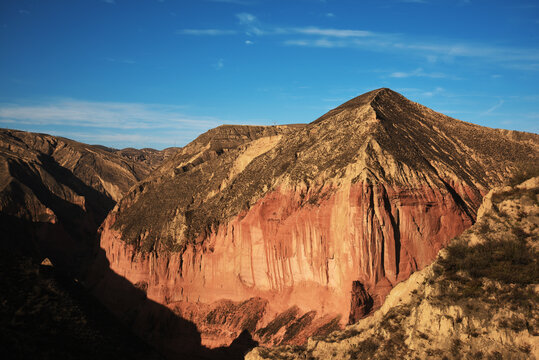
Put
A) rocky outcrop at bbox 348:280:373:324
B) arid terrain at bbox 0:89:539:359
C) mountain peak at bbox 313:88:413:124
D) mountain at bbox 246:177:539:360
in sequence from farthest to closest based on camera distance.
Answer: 1. mountain peak at bbox 313:88:413:124
2. rocky outcrop at bbox 348:280:373:324
3. arid terrain at bbox 0:89:539:359
4. mountain at bbox 246:177:539:360

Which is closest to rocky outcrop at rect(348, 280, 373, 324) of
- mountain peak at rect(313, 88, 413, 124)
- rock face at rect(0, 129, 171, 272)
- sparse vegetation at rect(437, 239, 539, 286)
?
sparse vegetation at rect(437, 239, 539, 286)

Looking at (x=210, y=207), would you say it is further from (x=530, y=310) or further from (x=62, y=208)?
(x=62, y=208)

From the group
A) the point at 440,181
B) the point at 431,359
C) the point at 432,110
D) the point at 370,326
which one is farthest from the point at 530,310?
the point at 432,110

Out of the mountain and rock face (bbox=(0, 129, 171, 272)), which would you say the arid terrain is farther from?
rock face (bbox=(0, 129, 171, 272))

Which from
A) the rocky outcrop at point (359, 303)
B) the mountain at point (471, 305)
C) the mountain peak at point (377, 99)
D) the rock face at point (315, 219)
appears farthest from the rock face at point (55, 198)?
the mountain at point (471, 305)

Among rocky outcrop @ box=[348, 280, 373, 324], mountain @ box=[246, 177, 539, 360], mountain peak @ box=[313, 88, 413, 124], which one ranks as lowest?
rocky outcrop @ box=[348, 280, 373, 324]

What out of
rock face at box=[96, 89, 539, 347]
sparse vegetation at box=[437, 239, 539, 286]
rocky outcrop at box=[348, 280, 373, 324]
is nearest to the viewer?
sparse vegetation at box=[437, 239, 539, 286]
